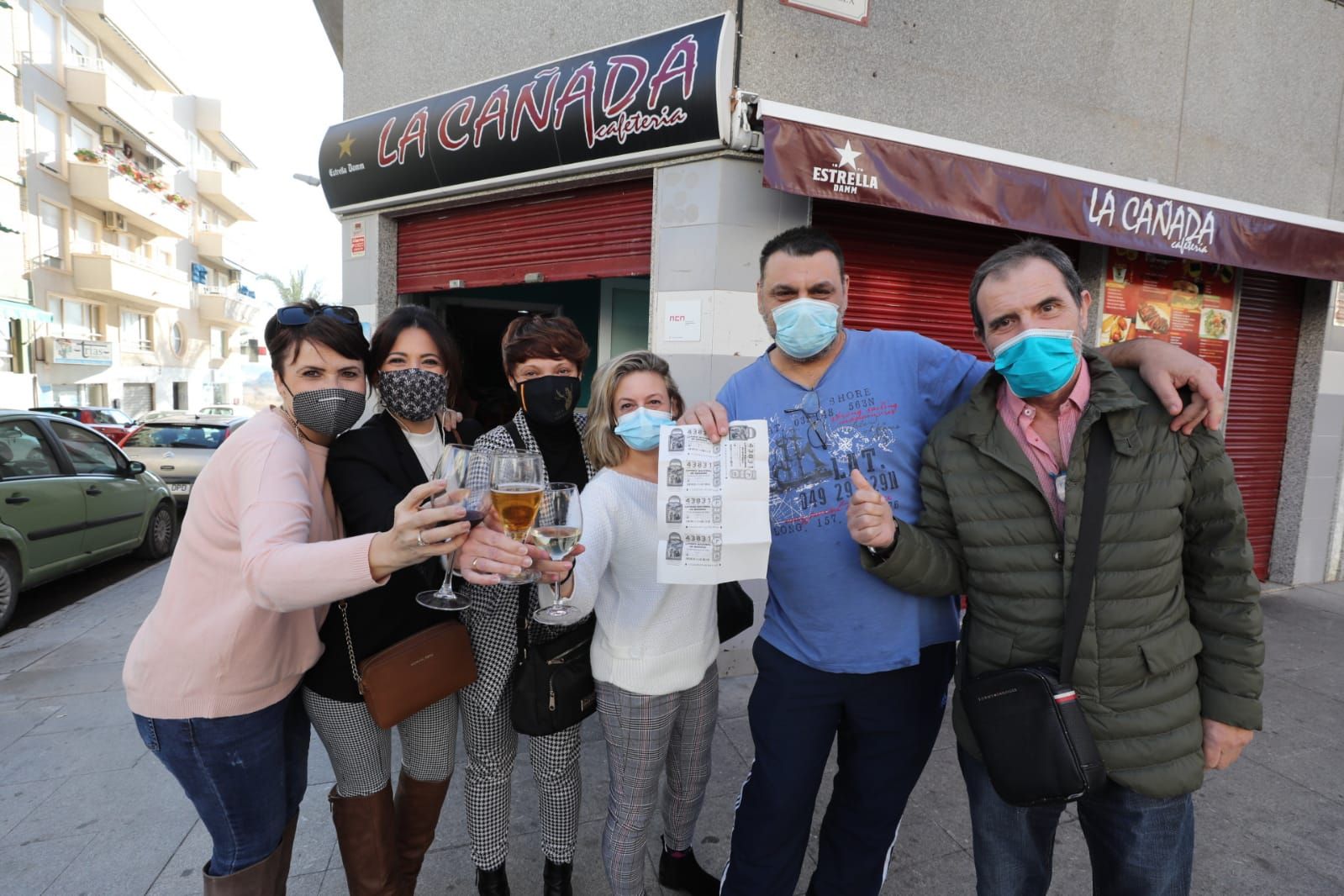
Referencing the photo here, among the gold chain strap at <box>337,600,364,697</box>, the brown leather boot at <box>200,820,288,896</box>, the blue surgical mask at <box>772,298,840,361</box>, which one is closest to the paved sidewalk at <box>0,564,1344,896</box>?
the brown leather boot at <box>200,820,288,896</box>

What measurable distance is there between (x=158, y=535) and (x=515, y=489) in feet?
27.8

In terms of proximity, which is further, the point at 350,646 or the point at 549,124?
the point at 549,124

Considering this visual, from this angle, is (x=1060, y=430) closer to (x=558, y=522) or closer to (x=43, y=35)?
(x=558, y=522)

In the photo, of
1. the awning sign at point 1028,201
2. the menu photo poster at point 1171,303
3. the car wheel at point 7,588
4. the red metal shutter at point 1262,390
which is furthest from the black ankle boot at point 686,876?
the red metal shutter at point 1262,390

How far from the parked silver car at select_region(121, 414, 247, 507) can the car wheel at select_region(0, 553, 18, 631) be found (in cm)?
381

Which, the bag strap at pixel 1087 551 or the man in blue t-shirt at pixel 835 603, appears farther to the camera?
the man in blue t-shirt at pixel 835 603

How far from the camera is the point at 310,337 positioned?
1760 millimetres

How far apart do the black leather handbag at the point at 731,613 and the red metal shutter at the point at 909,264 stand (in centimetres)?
279

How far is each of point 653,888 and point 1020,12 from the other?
19.5ft

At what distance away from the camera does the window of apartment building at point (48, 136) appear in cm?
1911

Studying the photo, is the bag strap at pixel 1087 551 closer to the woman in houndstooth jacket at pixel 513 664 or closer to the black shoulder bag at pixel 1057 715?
the black shoulder bag at pixel 1057 715

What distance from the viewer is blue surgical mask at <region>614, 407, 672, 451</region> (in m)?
1.92

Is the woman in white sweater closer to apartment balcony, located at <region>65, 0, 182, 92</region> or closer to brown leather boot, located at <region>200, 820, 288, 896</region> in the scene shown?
brown leather boot, located at <region>200, 820, 288, 896</region>

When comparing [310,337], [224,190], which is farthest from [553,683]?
[224,190]
